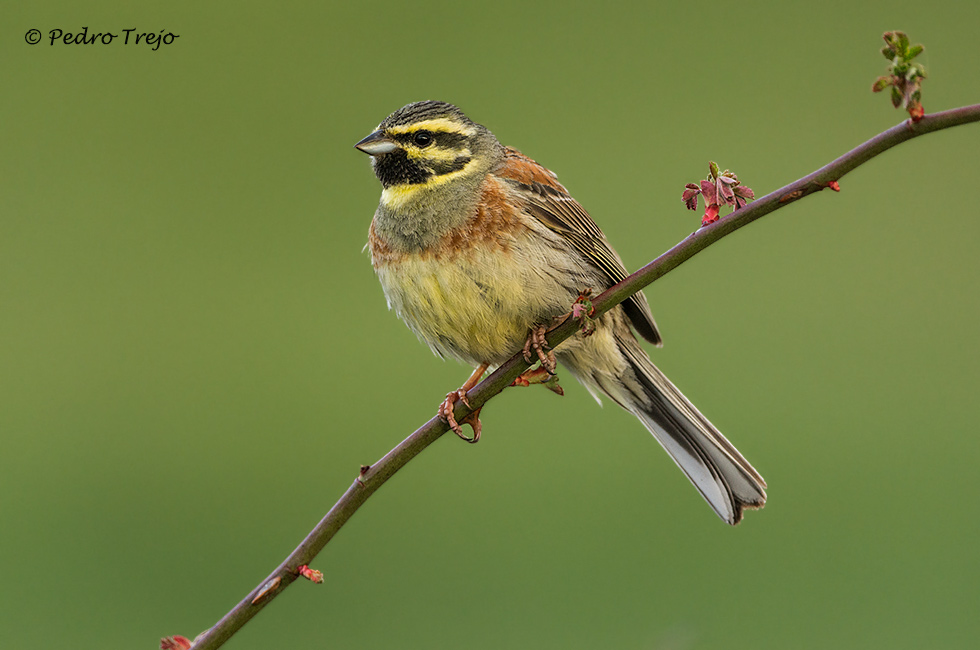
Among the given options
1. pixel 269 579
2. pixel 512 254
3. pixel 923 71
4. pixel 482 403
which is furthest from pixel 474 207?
pixel 923 71

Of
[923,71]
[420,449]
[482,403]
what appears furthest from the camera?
[482,403]

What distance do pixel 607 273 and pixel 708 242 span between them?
1.77 meters

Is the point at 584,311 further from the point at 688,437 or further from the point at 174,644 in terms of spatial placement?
the point at 688,437

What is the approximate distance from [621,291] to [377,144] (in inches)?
59.8

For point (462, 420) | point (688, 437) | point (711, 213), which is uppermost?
point (711, 213)

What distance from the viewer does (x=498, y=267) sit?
3279mm

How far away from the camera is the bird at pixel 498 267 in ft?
10.8

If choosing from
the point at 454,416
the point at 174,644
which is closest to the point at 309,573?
the point at 174,644

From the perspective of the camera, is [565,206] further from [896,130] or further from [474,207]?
[896,130]

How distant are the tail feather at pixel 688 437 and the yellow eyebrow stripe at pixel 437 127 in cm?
92

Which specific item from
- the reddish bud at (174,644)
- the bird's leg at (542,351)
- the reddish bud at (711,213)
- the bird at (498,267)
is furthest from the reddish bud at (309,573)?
the bird at (498,267)

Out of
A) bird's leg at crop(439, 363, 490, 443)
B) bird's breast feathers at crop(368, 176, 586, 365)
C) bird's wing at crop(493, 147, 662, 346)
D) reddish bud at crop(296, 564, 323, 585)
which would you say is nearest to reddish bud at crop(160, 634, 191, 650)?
reddish bud at crop(296, 564, 323, 585)

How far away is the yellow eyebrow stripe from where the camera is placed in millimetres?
3404

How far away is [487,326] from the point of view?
3.30m
